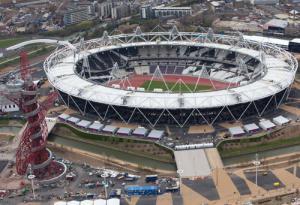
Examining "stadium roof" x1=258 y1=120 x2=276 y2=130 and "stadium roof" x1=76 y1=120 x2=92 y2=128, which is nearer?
"stadium roof" x1=258 y1=120 x2=276 y2=130

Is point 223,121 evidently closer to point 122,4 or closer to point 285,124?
point 285,124

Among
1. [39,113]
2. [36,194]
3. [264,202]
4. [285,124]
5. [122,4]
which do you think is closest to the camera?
[264,202]

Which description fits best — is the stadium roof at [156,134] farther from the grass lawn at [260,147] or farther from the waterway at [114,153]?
the grass lawn at [260,147]

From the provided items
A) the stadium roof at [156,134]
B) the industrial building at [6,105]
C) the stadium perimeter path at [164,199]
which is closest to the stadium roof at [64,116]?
the industrial building at [6,105]

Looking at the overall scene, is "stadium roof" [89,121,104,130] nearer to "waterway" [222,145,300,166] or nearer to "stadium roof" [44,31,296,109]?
"stadium roof" [44,31,296,109]

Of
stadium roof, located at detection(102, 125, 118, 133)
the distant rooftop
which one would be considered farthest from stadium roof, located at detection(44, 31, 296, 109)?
the distant rooftop

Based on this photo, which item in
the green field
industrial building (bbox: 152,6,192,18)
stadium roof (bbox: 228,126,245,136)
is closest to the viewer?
stadium roof (bbox: 228,126,245,136)

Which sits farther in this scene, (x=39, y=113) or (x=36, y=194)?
(x=39, y=113)

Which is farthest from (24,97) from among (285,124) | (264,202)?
(285,124)

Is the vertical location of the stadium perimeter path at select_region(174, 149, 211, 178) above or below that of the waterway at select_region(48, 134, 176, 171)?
above
